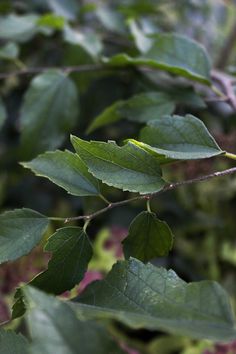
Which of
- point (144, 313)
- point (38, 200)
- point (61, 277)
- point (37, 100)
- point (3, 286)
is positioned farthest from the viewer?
point (38, 200)

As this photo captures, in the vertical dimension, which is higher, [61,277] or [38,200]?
[61,277]

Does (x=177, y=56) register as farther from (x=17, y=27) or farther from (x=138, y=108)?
(x=17, y=27)

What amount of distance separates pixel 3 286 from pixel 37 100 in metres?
0.42

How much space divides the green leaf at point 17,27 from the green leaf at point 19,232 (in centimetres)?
60

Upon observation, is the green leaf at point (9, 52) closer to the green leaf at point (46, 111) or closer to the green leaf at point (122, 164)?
the green leaf at point (46, 111)

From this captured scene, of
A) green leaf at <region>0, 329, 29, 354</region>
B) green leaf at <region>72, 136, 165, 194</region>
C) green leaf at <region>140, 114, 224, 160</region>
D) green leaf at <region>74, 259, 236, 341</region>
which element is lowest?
green leaf at <region>0, 329, 29, 354</region>

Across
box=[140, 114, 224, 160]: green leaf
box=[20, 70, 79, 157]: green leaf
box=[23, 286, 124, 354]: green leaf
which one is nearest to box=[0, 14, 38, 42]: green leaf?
box=[20, 70, 79, 157]: green leaf

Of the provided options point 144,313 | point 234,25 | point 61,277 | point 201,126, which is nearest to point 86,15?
point 234,25

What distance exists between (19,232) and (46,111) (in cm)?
46

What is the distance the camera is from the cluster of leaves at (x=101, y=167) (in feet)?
1.38

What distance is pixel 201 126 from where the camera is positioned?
25.2 inches

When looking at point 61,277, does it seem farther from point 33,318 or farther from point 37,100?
point 37,100

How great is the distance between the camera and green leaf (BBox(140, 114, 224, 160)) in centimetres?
60

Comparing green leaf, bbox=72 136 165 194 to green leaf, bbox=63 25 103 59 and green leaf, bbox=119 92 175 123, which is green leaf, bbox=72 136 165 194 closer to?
green leaf, bbox=119 92 175 123
